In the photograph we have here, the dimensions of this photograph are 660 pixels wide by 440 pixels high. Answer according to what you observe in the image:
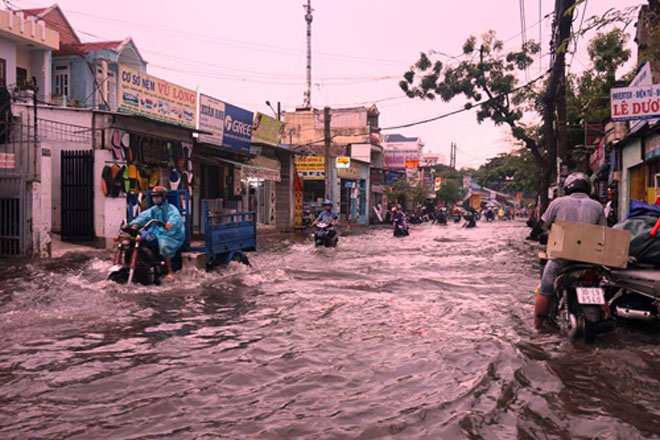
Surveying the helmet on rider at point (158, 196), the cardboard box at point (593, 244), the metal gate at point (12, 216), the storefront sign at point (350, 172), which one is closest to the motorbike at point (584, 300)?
the cardboard box at point (593, 244)

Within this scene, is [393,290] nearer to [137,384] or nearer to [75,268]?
[137,384]

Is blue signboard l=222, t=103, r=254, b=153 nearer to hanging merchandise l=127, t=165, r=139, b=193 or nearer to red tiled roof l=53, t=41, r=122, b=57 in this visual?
hanging merchandise l=127, t=165, r=139, b=193

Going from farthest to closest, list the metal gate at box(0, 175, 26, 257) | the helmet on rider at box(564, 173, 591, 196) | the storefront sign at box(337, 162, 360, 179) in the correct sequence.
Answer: the storefront sign at box(337, 162, 360, 179), the metal gate at box(0, 175, 26, 257), the helmet on rider at box(564, 173, 591, 196)

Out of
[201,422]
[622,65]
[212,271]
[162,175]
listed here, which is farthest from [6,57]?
[622,65]

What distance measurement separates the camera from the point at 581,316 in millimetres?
5207

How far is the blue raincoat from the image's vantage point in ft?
28.0

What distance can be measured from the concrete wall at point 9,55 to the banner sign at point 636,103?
19954 millimetres

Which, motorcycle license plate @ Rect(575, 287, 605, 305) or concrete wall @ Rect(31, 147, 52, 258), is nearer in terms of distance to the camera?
motorcycle license plate @ Rect(575, 287, 605, 305)

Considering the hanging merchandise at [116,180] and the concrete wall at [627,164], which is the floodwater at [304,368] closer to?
the hanging merchandise at [116,180]

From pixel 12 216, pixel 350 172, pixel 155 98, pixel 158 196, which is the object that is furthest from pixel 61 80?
pixel 158 196

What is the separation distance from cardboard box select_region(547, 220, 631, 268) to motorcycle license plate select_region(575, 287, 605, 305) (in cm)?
24

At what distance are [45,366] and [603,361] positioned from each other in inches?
177

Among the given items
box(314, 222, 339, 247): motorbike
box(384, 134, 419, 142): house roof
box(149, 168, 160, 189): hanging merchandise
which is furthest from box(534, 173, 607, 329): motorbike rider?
box(384, 134, 419, 142): house roof

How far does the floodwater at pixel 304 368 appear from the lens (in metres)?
3.39
